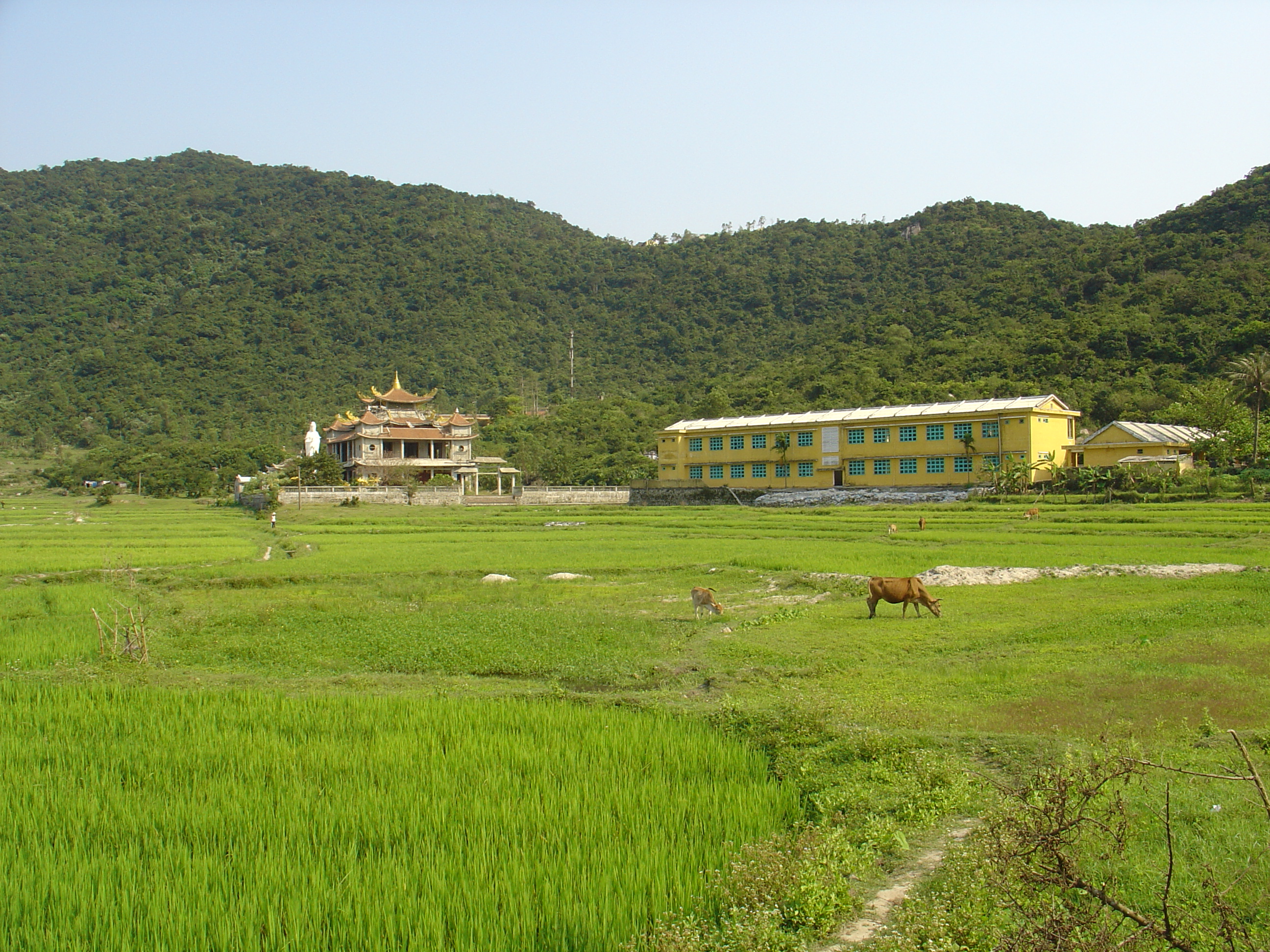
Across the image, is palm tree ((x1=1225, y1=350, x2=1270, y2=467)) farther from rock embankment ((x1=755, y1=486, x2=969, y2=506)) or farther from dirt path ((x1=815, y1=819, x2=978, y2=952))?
dirt path ((x1=815, y1=819, x2=978, y2=952))

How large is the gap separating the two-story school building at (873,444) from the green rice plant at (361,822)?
122ft

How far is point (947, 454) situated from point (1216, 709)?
37411 mm

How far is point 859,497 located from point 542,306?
7482 centimetres

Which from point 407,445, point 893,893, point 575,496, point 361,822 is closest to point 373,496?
point 575,496

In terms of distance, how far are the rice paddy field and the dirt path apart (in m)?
0.21

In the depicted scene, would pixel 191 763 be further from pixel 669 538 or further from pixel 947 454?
pixel 947 454

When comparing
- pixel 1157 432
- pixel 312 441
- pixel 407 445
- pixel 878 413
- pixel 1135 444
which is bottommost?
pixel 1135 444

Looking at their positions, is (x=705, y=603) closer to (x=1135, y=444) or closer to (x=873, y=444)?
(x=1135, y=444)

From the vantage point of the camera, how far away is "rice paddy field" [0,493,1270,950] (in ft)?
15.0

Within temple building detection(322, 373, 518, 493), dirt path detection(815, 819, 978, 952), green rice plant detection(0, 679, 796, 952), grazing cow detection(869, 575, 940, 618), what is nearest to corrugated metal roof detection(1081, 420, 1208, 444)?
grazing cow detection(869, 575, 940, 618)

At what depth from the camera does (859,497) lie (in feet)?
143

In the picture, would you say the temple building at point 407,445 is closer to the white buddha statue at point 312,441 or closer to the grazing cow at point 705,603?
the white buddha statue at point 312,441

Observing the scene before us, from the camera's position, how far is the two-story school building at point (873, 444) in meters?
41.2

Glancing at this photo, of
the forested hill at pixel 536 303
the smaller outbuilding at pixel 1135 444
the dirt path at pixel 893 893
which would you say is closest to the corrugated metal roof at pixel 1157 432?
the smaller outbuilding at pixel 1135 444
